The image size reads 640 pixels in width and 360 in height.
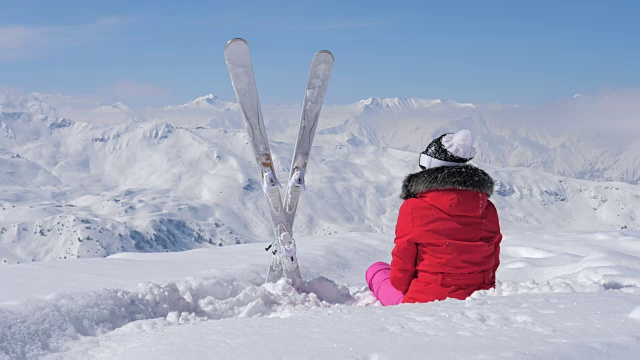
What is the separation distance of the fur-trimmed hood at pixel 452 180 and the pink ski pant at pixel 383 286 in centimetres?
125

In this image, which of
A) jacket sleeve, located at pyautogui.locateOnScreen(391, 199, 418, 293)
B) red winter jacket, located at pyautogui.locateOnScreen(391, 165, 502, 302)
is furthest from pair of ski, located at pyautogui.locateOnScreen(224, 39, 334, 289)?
red winter jacket, located at pyautogui.locateOnScreen(391, 165, 502, 302)

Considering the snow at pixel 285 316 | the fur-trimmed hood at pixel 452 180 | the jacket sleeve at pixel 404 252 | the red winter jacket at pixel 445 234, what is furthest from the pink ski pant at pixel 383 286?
the fur-trimmed hood at pixel 452 180

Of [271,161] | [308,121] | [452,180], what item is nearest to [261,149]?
[271,161]

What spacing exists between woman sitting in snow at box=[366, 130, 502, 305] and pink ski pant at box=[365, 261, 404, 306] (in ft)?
1.79

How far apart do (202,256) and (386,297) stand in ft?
13.2

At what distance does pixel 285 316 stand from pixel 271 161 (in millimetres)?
2395

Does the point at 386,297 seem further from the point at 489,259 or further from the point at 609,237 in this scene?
the point at 609,237

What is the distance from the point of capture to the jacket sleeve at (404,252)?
487 cm

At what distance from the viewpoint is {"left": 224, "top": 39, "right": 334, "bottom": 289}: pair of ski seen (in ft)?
20.5

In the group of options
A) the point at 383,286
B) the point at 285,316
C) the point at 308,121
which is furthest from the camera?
the point at 308,121

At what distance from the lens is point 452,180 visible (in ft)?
15.5

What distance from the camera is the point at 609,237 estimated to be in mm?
10570

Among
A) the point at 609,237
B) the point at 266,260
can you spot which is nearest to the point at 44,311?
the point at 266,260

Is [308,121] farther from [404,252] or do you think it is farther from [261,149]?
[404,252]
